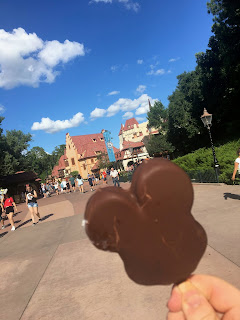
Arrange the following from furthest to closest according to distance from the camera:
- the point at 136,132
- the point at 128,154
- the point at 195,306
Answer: the point at 136,132 → the point at 128,154 → the point at 195,306

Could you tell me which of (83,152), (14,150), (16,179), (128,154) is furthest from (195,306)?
(128,154)

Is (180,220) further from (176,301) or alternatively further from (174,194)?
(176,301)

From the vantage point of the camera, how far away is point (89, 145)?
52875 mm

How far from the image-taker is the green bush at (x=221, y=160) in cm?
941

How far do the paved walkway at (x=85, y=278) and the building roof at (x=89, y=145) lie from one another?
4494 centimetres

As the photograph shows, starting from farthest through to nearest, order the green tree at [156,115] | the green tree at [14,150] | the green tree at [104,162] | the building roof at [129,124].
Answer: the building roof at [129,124] < the green tree at [156,115] < the green tree at [104,162] < the green tree at [14,150]

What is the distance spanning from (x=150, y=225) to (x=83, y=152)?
51251 mm

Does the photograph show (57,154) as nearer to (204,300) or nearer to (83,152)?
(83,152)

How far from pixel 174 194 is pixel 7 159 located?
110 ft

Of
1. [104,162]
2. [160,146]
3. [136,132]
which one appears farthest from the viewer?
[136,132]

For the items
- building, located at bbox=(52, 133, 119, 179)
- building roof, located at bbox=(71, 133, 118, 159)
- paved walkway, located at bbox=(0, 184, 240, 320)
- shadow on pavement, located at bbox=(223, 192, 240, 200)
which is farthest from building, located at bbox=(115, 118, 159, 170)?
paved walkway, located at bbox=(0, 184, 240, 320)

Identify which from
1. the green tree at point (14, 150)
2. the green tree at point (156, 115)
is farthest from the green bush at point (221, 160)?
the green tree at point (156, 115)

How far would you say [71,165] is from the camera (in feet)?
179

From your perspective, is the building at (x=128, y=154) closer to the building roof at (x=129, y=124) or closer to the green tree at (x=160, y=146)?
the green tree at (x=160, y=146)
